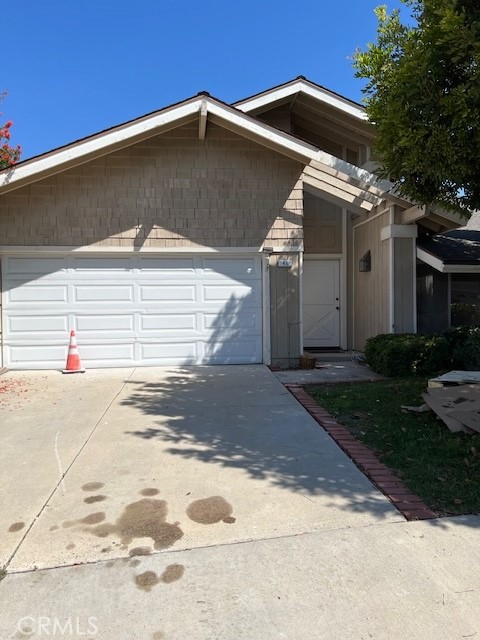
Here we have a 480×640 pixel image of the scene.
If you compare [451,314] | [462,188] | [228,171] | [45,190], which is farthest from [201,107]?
[451,314]

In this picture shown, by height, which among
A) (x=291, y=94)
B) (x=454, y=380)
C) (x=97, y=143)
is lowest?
(x=454, y=380)

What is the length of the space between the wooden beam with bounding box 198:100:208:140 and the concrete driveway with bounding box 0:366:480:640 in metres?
5.79

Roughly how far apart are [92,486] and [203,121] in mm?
6975

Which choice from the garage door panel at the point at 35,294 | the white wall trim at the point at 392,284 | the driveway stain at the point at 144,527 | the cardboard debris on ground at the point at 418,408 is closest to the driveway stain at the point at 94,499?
the driveway stain at the point at 144,527

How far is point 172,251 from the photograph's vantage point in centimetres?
920

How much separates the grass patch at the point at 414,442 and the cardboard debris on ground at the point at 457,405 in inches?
4.3

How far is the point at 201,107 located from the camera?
8.45 metres

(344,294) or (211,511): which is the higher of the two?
(344,294)

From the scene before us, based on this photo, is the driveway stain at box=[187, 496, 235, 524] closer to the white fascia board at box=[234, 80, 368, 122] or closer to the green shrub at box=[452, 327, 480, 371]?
the green shrub at box=[452, 327, 480, 371]

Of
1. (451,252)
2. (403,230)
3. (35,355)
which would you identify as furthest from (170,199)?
(451,252)

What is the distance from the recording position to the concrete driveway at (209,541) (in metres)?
2.33

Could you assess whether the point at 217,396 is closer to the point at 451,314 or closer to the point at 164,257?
the point at 164,257

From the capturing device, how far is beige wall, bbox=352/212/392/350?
9.93m

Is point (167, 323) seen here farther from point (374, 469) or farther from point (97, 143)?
point (374, 469)
